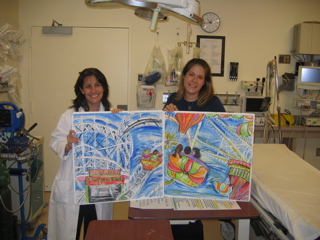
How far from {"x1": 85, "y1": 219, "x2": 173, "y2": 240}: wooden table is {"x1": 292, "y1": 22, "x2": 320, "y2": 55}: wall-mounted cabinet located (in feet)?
11.3

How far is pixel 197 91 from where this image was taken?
1887 millimetres

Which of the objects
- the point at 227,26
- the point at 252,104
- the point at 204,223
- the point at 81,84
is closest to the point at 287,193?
the point at 81,84

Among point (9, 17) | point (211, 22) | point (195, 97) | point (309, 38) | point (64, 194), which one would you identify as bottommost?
point (64, 194)

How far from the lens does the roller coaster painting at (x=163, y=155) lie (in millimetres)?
1451

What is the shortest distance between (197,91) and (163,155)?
0.61 metres

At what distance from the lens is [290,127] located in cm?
356

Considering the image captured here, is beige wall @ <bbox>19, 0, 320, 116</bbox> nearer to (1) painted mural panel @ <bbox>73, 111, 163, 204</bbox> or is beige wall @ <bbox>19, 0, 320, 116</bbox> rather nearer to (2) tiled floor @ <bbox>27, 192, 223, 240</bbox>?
(2) tiled floor @ <bbox>27, 192, 223, 240</bbox>

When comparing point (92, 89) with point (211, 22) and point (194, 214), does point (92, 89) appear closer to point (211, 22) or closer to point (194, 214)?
point (194, 214)

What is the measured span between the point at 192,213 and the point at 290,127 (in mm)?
2775

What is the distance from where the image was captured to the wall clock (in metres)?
3.65

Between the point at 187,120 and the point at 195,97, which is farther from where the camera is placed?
the point at 195,97

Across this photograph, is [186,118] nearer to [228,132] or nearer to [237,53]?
[228,132]

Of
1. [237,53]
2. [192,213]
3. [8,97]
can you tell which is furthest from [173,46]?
[192,213]

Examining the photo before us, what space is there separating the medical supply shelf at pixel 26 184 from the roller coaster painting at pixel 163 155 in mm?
1154
